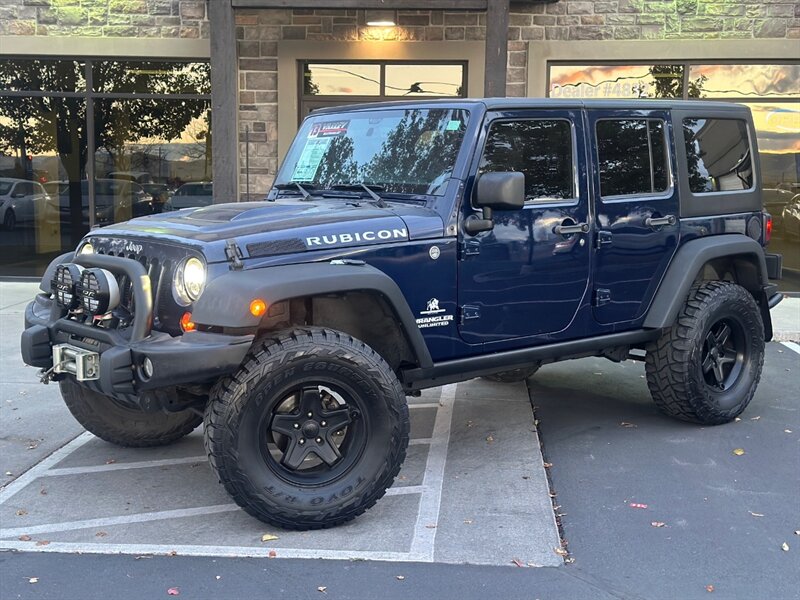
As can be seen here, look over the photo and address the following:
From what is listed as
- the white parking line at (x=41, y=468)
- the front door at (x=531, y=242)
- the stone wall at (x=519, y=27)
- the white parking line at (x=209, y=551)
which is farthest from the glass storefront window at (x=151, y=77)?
the white parking line at (x=209, y=551)

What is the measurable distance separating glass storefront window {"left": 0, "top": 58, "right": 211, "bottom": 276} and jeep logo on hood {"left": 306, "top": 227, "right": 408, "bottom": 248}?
7910 mm

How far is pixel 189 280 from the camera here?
3723 mm

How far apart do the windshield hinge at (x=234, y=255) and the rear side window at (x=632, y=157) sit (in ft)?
7.50

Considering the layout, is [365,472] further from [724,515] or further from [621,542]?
[724,515]

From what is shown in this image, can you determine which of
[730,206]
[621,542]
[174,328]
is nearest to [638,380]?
[730,206]

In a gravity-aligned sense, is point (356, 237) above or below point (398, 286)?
above

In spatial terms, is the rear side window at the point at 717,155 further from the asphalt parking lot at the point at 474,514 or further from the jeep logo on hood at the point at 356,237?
the jeep logo on hood at the point at 356,237

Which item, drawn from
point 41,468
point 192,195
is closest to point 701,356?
point 41,468

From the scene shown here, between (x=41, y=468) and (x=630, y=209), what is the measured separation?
3711 mm

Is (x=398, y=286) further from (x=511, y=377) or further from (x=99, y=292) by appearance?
(x=511, y=377)

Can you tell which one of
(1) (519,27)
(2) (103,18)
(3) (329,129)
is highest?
(2) (103,18)

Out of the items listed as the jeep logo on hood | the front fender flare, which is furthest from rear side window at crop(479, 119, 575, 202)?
the front fender flare

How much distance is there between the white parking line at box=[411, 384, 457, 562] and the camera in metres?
3.73

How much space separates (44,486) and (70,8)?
8373mm
